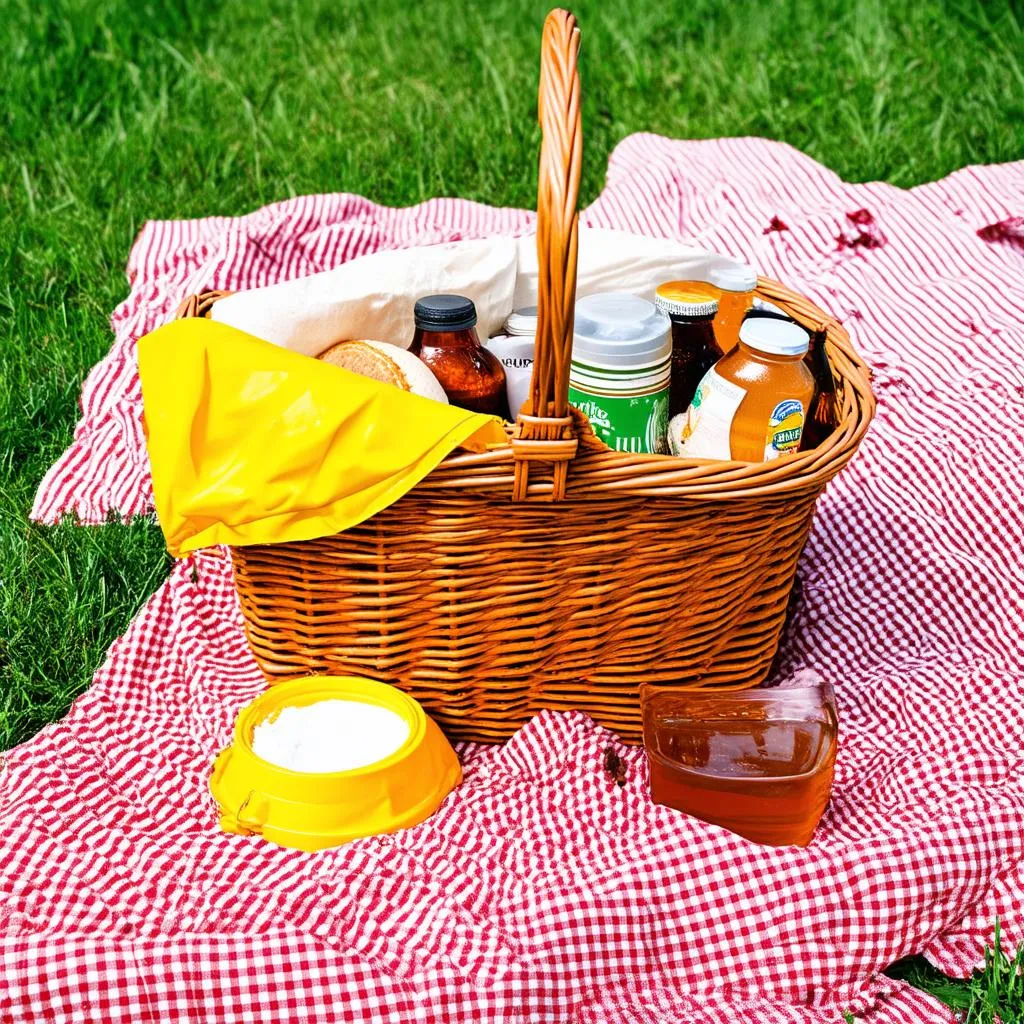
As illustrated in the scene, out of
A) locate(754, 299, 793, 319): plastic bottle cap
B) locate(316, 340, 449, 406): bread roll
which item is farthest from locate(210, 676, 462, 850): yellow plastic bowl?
locate(754, 299, 793, 319): plastic bottle cap

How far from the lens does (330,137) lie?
3.30 m

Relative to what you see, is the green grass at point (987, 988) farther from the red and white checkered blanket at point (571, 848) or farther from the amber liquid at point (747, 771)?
the amber liquid at point (747, 771)

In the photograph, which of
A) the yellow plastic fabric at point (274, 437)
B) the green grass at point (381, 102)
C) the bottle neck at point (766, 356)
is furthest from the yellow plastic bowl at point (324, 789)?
the green grass at point (381, 102)

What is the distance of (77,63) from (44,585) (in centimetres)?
213

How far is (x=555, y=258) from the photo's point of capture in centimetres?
127

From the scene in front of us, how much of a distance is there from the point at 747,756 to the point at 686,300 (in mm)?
603

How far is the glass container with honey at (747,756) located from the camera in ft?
4.65

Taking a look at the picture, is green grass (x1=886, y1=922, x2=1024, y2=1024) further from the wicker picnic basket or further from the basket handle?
the basket handle

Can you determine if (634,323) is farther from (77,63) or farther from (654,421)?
(77,63)

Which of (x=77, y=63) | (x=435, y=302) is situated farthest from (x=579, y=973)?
(x=77, y=63)

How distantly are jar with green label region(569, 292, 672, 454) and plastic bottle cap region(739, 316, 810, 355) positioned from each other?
0.33 ft

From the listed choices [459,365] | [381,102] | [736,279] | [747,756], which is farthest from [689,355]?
[381,102]

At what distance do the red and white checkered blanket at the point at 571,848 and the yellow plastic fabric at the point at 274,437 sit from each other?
346 millimetres

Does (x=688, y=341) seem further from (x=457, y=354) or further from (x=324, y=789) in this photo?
(x=324, y=789)
